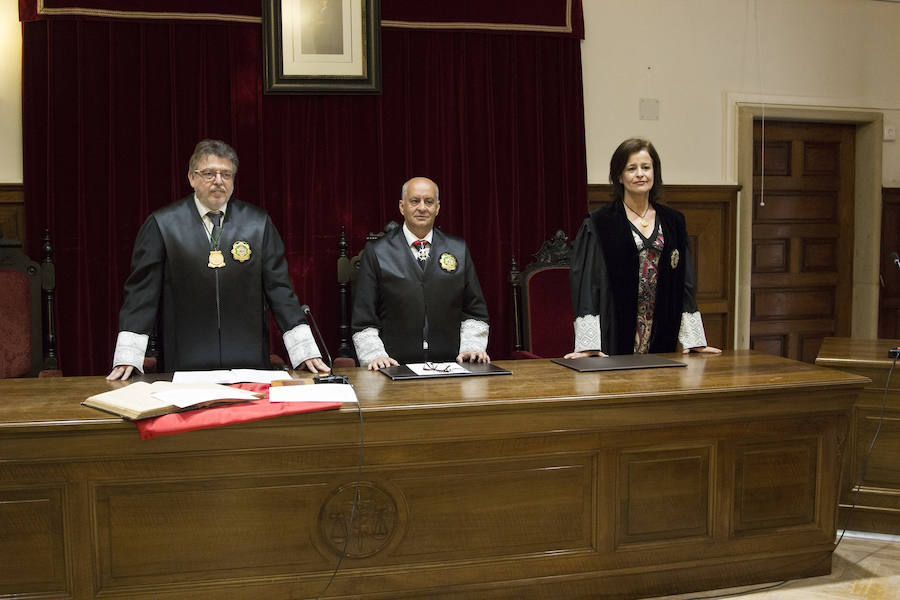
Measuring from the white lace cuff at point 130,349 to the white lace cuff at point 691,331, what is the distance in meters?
2.06

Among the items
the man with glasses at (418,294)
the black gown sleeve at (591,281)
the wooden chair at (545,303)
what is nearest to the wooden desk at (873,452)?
the black gown sleeve at (591,281)

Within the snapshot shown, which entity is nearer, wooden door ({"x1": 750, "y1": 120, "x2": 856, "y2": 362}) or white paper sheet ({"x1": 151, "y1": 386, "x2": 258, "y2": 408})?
white paper sheet ({"x1": 151, "y1": 386, "x2": 258, "y2": 408})

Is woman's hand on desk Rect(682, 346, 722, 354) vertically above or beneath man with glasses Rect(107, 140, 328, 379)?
beneath

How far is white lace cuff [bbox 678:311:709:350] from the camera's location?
9.98 feet

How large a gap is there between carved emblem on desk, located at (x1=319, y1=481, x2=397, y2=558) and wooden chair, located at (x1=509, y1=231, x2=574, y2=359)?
1.75 metres

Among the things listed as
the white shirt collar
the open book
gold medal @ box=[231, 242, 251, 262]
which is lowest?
the open book

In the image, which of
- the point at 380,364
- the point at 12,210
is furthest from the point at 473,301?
the point at 12,210

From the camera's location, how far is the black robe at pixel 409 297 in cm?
305

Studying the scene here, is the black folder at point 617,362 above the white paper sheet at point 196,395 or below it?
below

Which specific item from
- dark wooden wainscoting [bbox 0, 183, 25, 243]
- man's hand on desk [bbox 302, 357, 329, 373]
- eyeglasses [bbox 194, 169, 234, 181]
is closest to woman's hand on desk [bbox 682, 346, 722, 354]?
man's hand on desk [bbox 302, 357, 329, 373]

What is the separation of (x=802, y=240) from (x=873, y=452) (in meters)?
2.36

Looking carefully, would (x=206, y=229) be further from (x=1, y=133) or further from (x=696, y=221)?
(x=696, y=221)

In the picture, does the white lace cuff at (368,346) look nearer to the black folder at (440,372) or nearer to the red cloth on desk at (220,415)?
the black folder at (440,372)

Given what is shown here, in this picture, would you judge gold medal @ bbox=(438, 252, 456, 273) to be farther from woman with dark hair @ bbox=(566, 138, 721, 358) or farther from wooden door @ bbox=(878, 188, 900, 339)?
wooden door @ bbox=(878, 188, 900, 339)
